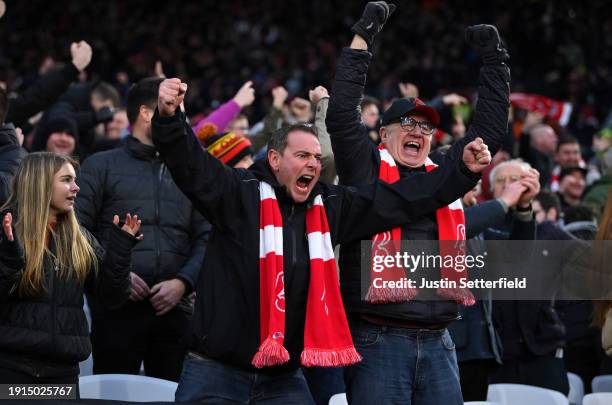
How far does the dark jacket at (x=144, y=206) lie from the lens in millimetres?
5469

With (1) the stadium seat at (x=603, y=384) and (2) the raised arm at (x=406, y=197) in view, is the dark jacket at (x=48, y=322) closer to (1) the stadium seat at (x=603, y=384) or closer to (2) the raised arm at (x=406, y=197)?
(2) the raised arm at (x=406, y=197)

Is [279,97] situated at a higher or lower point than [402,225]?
higher

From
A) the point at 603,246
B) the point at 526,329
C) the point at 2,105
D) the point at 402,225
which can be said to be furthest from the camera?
the point at 526,329

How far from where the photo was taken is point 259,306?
421 cm

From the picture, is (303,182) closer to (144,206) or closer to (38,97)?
(144,206)

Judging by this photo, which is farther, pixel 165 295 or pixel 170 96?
pixel 165 295

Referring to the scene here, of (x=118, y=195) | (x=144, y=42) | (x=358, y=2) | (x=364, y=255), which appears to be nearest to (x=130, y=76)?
(x=144, y=42)

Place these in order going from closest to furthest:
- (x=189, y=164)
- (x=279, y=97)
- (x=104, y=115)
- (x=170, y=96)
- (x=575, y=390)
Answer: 1. (x=170, y=96)
2. (x=189, y=164)
3. (x=575, y=390)
4. (x=279, y=97)
5. (x=104, y=115)

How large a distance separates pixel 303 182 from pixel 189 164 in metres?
0.51

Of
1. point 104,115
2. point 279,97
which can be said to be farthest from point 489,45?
point 104,115

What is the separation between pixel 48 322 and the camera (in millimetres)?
4484

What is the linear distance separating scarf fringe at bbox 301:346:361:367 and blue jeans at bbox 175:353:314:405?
17cm

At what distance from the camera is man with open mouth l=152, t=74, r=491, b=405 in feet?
13.6

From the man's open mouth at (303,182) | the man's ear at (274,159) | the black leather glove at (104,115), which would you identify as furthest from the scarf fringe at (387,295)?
the black leather glove at (104,115)
